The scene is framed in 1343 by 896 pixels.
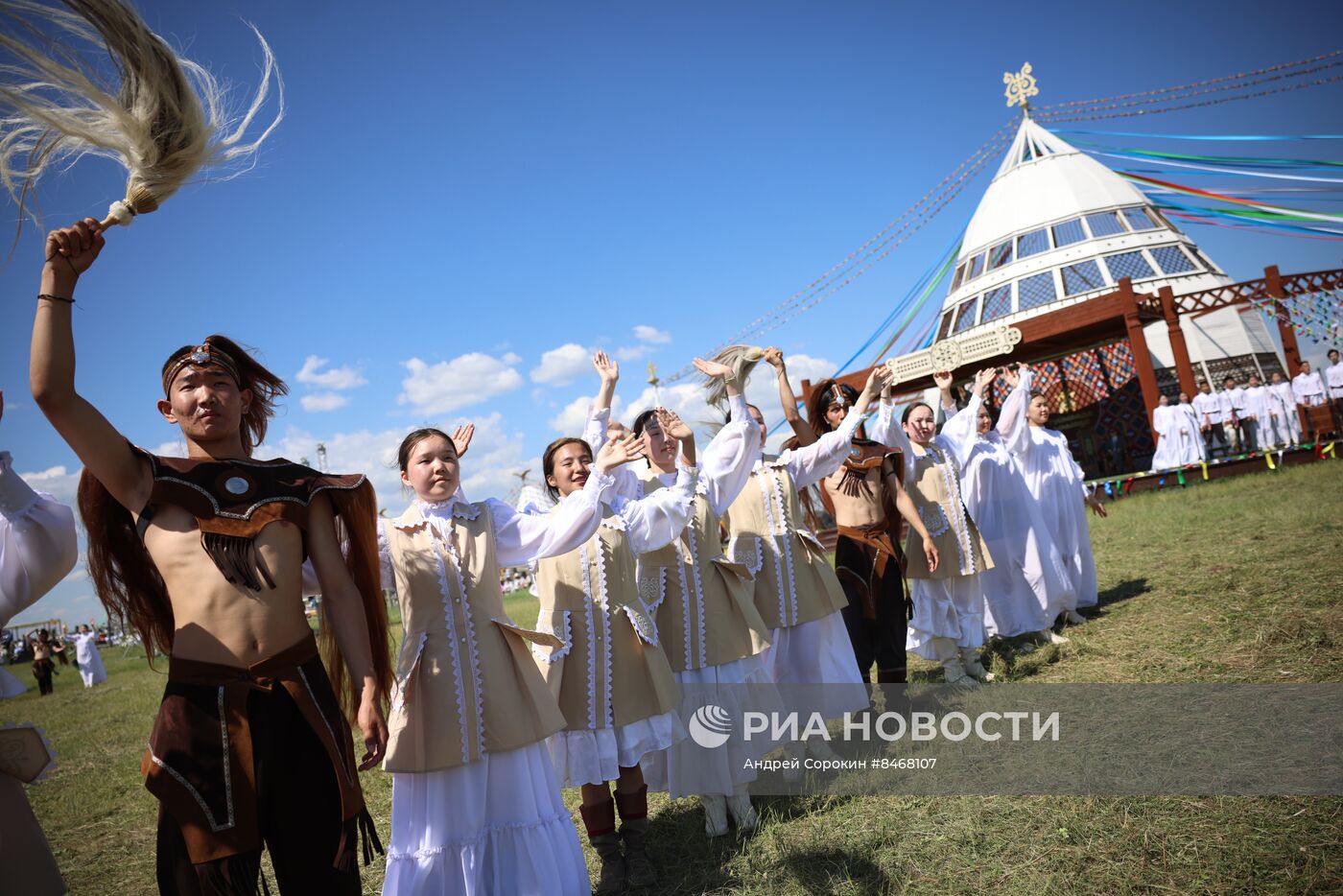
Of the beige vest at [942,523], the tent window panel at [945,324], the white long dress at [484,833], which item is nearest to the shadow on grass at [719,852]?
the white long dress at [484,833]

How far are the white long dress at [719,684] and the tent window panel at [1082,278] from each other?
19580mm

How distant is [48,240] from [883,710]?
15.7ft

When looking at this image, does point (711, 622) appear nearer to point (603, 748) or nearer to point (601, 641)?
point (601, 641)

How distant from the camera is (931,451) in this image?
616 centimetres

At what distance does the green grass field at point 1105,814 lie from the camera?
2.69 meters

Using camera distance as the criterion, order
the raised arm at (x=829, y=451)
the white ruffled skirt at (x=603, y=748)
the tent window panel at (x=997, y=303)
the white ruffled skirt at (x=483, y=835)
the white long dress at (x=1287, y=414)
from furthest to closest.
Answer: the tent window panel at (x=997, y=303) → the white long dress at (x=1287, y=414) → the raised arm at (x=829, y=451) → the white ruffled skirt at (x=603, y=748) → the white ruffled skirt at (x=483, y=835)

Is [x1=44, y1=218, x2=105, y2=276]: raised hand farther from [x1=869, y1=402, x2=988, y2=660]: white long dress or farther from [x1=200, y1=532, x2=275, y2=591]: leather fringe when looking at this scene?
[x1=869, y1=402, x2=988, y2=660]: white long dress

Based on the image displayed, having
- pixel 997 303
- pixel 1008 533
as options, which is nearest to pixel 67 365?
pixel 1008 533

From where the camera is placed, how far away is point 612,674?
11.3 ft

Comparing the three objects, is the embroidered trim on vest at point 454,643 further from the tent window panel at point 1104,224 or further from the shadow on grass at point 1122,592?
the tent window panel at point 1104,224

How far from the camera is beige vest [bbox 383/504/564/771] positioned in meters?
2.71

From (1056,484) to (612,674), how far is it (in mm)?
5429

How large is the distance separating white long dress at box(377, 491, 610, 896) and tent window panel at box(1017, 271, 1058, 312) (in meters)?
21.3

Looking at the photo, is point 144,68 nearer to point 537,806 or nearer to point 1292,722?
point 537,806
